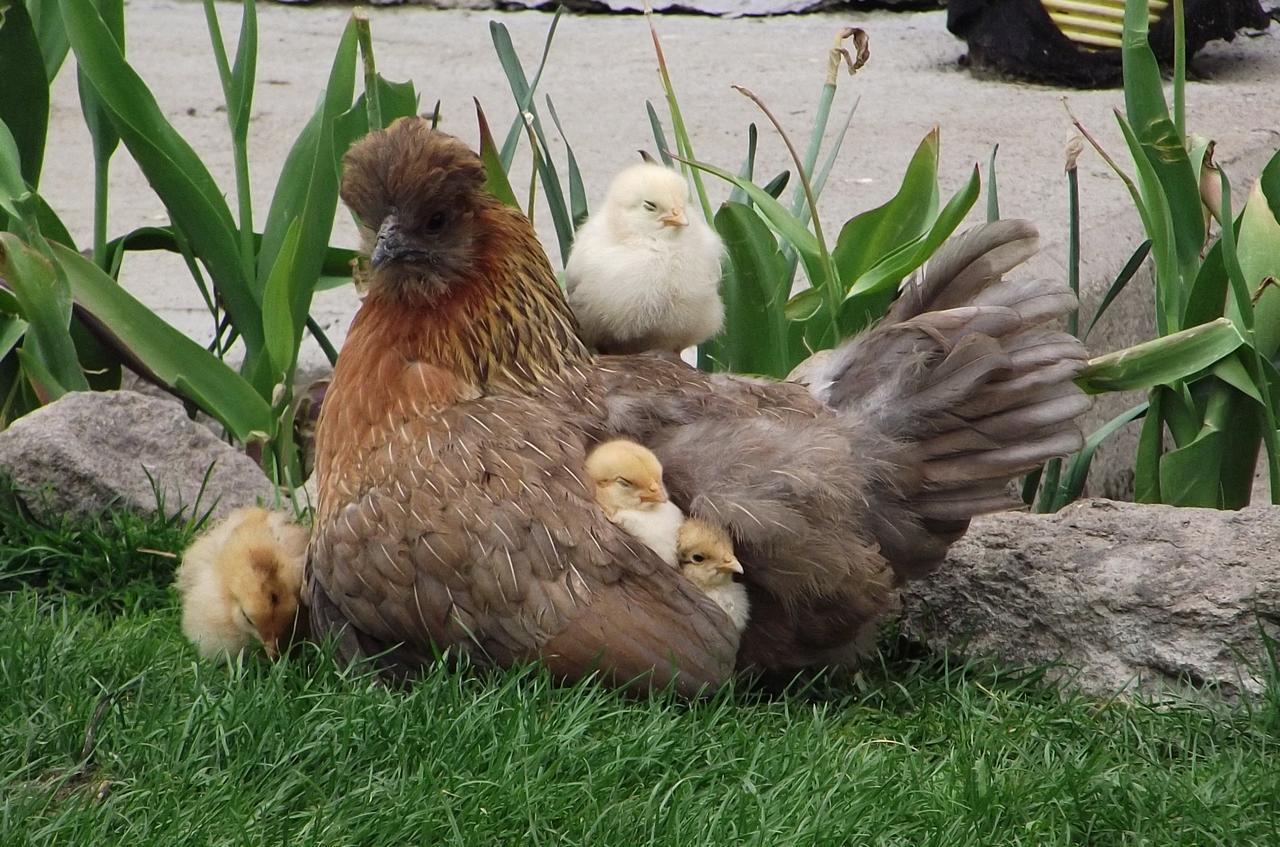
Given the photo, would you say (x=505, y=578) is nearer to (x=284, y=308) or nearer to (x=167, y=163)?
(x=284, y=308)

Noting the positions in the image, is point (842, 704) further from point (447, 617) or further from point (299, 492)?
point (299, 492)

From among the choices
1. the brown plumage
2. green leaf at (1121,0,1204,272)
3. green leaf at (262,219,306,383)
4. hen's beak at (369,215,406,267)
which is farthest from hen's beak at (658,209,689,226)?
green leaf at (1121,0,1204,272)

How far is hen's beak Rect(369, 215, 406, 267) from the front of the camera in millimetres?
3128

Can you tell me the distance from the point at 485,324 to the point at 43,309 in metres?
1.25

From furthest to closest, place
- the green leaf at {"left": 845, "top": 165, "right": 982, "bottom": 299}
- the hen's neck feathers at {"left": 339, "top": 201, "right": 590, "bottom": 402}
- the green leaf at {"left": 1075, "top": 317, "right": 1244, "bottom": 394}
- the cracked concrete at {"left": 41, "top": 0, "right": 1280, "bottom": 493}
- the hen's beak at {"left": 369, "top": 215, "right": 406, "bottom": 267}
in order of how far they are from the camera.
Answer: the cracked concrete at {"left": 41, "top": 0, "right": 1280, "bottom": 493} < the green leaf at {"left": 845, "top": 165, "right": 982, "bottom": 299} < the green leaf at {"left": 1075, "top": 317, "right": 1244, "bottom": 394} < the hen's neck feathers at {"left": 339, "top": 201, "right": 590, "bottom": 402} < the hen's beak at {"left": 369, "top": 215, "right": 406, "bottom": 267}

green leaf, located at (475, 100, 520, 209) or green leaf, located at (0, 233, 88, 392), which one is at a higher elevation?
green leaf, located at (475, 100, 520, 209)

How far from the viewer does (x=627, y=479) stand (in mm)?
3021

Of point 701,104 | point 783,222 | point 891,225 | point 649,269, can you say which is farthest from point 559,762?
point 701,104

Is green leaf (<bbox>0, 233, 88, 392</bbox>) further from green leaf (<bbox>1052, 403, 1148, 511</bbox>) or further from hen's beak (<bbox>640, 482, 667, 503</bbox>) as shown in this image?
green leaf (<bbox>1052, 403, 1148, 511</bbox>)

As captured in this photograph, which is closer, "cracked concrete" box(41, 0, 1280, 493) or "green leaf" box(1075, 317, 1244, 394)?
"green leaf" box(1075, 317, 1244, 394)

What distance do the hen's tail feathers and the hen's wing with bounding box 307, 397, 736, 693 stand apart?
1.58 ft

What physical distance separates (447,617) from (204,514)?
3.66ft

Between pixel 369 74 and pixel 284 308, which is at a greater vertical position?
pixel 369 74

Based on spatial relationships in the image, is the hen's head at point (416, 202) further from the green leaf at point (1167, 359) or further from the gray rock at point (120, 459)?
the green leaf at point (1167, 359)
